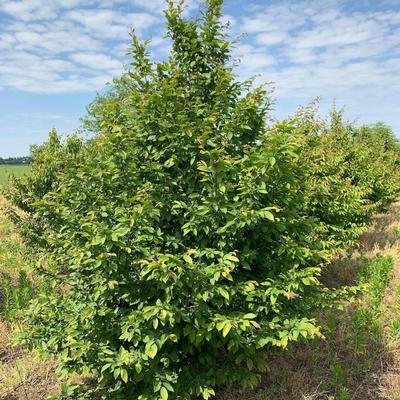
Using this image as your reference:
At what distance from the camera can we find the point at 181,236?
3.58 m

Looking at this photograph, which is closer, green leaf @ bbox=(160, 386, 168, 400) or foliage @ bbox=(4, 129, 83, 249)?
green leaf @ bbox=(160, 386, 168, 400)

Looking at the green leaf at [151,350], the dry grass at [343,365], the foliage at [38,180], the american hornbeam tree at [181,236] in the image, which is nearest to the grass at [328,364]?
the dry grass at [343,365]

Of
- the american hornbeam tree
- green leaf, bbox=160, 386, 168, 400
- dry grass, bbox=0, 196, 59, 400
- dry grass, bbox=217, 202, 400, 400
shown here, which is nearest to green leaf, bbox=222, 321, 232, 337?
the american hornbeam tree

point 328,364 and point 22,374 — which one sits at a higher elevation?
point 22,374

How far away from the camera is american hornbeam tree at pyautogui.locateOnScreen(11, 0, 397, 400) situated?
3182mm

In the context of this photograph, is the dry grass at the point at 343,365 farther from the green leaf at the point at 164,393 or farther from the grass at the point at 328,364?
the green leaf at the point at 164,393

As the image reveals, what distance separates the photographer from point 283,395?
170 inches

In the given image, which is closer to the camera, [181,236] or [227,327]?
[227,327]

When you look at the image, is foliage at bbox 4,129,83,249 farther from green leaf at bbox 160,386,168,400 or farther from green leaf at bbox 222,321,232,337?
green leaf at bbox 222,321,232,337

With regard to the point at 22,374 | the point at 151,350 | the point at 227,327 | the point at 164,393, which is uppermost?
the point at 227,327

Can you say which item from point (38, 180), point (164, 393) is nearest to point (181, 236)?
point (164, 393)

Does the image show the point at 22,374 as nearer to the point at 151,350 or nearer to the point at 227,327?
the point at 151,350

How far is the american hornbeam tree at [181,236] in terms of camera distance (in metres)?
3.18

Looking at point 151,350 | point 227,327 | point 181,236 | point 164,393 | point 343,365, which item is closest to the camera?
point 227,327
